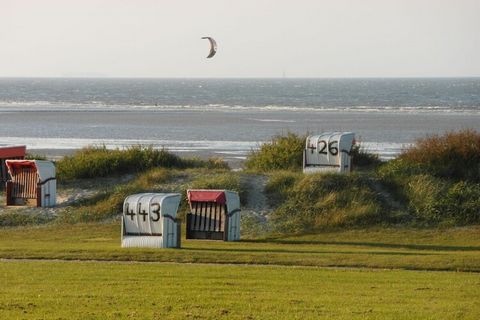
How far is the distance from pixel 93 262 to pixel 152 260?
1.15 meters

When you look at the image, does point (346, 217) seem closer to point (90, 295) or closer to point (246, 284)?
point (246, 284)

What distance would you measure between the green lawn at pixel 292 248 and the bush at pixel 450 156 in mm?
3862

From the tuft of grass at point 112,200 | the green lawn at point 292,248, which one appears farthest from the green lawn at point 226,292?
the tuft of grass at point 112,200

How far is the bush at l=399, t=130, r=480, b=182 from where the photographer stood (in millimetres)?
30547

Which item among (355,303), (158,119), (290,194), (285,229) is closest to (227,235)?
(285,229)

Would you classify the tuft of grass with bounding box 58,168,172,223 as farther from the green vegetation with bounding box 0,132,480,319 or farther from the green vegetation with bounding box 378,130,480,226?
the green vegetation with bounding box 378,130,480,226

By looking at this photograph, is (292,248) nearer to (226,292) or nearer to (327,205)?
(327,205)

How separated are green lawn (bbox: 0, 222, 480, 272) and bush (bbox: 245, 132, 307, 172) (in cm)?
664

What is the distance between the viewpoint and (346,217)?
2773cm

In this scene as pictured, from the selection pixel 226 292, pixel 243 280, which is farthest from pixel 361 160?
pixel 226 292

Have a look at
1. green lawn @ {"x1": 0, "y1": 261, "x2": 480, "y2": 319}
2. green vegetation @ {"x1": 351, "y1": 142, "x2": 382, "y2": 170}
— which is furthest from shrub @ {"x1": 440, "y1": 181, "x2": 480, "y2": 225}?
green lawn @ {"x1": 0, "y1": 261, "x2": 480, "y2": 319}

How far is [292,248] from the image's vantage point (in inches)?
913

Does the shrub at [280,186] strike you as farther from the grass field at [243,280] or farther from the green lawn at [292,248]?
the grass field at [243,280]

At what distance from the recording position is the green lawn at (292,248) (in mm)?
20125
